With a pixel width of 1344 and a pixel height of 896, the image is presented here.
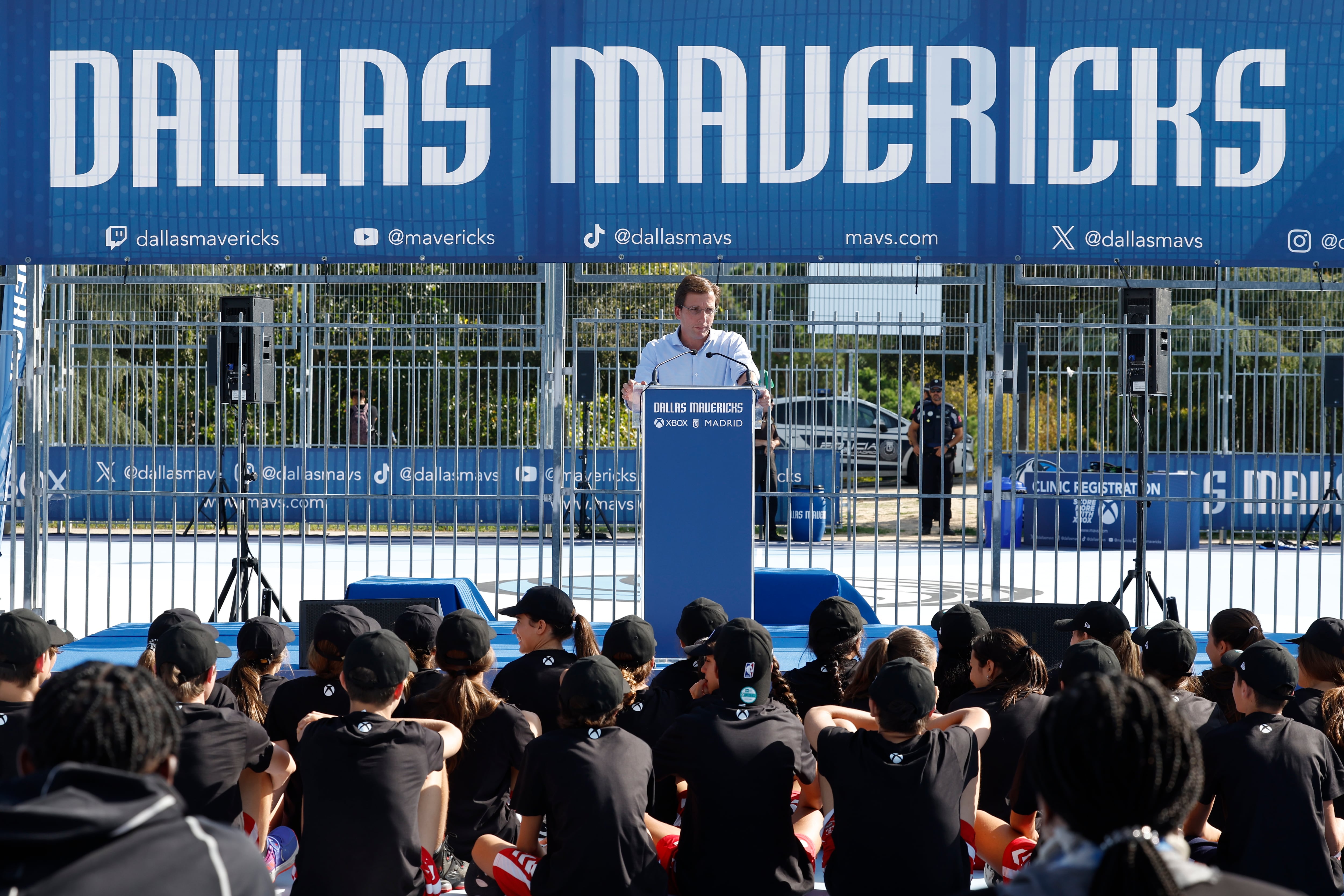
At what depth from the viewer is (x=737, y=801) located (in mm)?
3564

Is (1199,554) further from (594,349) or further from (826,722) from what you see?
(826,722)

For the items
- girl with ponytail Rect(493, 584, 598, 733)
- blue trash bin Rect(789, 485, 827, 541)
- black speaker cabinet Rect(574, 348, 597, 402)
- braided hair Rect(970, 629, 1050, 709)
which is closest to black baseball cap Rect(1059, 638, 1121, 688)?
braided hair Rect(970, 629, 1050, 709)

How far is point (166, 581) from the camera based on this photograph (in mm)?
11406

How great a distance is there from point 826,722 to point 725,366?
11.0 feet

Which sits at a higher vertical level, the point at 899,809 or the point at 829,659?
the point at 829,659

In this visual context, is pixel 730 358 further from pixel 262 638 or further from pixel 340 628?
pixel 262 638

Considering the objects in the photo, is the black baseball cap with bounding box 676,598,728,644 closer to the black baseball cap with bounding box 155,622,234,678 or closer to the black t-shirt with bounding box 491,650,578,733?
the black t-shirt with bounding box 491,650,578,733

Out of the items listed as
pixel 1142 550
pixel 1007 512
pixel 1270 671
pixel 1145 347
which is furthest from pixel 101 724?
pixel 1007 512

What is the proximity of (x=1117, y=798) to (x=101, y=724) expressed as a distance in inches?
54.0

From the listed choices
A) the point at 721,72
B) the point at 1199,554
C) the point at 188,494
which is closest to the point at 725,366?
the point at 721,72

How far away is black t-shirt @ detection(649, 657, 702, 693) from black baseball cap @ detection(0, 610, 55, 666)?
189 cm

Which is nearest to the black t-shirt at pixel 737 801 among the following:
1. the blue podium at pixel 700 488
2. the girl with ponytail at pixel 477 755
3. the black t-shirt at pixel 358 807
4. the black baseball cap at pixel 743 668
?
the black baseball cap at pixel 743 668

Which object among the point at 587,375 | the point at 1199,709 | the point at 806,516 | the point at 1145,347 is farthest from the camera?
the point at 806,516

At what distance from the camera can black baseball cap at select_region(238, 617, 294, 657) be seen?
4.45 meters
